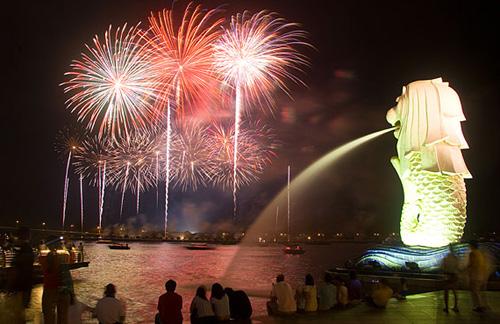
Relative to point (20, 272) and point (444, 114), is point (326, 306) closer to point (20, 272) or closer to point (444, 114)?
point (20, 272)

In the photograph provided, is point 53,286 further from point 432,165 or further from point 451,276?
point 432,165

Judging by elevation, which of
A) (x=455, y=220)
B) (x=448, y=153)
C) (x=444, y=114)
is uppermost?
(x=444, y=114)

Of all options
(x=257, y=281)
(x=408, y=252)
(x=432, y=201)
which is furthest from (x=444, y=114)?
(x=257, y=281)

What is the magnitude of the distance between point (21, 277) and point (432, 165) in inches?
840

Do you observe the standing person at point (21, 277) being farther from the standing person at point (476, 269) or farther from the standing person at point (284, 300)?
the standing person at point (476, 269)

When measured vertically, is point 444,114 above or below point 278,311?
above

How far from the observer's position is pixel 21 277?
358 inches

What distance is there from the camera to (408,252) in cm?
2586

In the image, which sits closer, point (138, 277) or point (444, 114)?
point (444, 114)

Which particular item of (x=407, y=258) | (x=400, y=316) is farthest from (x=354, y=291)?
(x=407, y=258)

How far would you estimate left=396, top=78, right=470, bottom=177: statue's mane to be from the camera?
84.9 ft

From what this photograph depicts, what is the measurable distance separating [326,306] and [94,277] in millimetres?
21375

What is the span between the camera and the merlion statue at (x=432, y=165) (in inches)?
1006

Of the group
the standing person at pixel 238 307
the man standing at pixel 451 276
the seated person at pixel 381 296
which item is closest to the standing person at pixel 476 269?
the man standing at pixel 451 276
